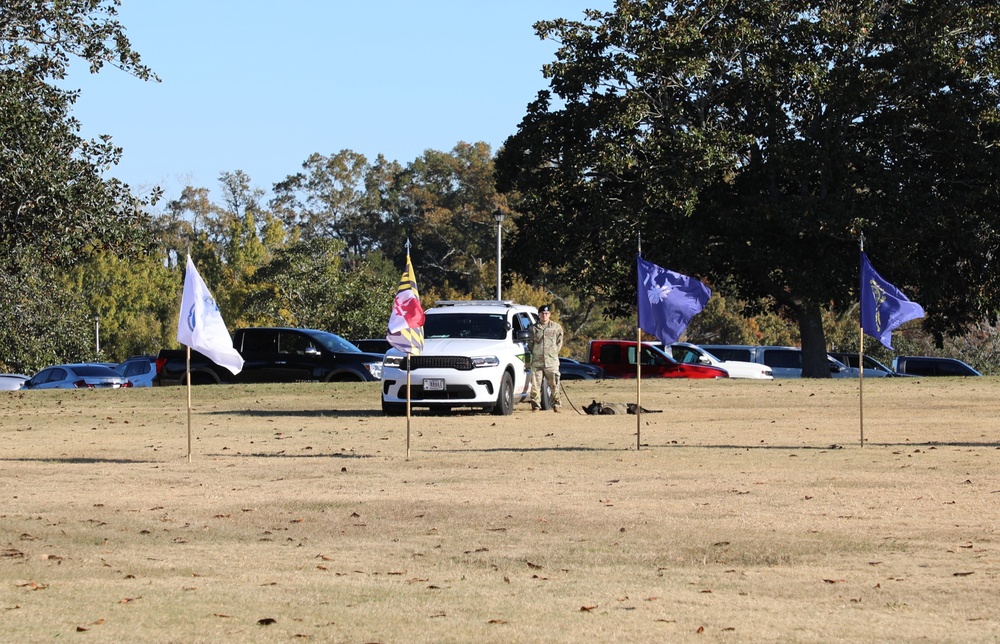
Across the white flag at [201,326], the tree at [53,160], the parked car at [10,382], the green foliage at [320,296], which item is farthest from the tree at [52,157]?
the green foliage at [320,296]

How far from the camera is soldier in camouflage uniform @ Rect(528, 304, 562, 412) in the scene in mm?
24828

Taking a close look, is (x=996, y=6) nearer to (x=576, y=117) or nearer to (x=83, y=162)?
(x=576, y=117)

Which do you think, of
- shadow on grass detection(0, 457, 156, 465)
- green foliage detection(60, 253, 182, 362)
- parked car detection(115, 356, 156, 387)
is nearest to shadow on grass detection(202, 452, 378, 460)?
shadow on grass detection(0, 457, 156, 465)

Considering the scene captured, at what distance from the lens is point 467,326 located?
25141 mm

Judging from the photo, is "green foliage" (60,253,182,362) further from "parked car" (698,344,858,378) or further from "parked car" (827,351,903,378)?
"parked car" (827,351,903,378)

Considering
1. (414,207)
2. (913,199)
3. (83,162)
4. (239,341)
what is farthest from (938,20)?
(414,207)

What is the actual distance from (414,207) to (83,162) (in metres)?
63.7

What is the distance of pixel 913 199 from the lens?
122 feet

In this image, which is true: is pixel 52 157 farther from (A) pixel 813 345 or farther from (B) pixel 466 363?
(A) pixel 813 345

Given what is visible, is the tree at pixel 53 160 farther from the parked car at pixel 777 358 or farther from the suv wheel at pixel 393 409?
the parked car at pixel 777 358

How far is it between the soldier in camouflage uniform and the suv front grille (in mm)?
1534

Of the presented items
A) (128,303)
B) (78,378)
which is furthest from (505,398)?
(128,303)

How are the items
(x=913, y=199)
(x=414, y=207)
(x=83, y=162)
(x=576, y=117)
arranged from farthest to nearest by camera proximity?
(x=414, y=207), (x=576, y=117), (x=913, y=199), (x=83, y=162)

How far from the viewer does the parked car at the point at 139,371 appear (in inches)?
1725
